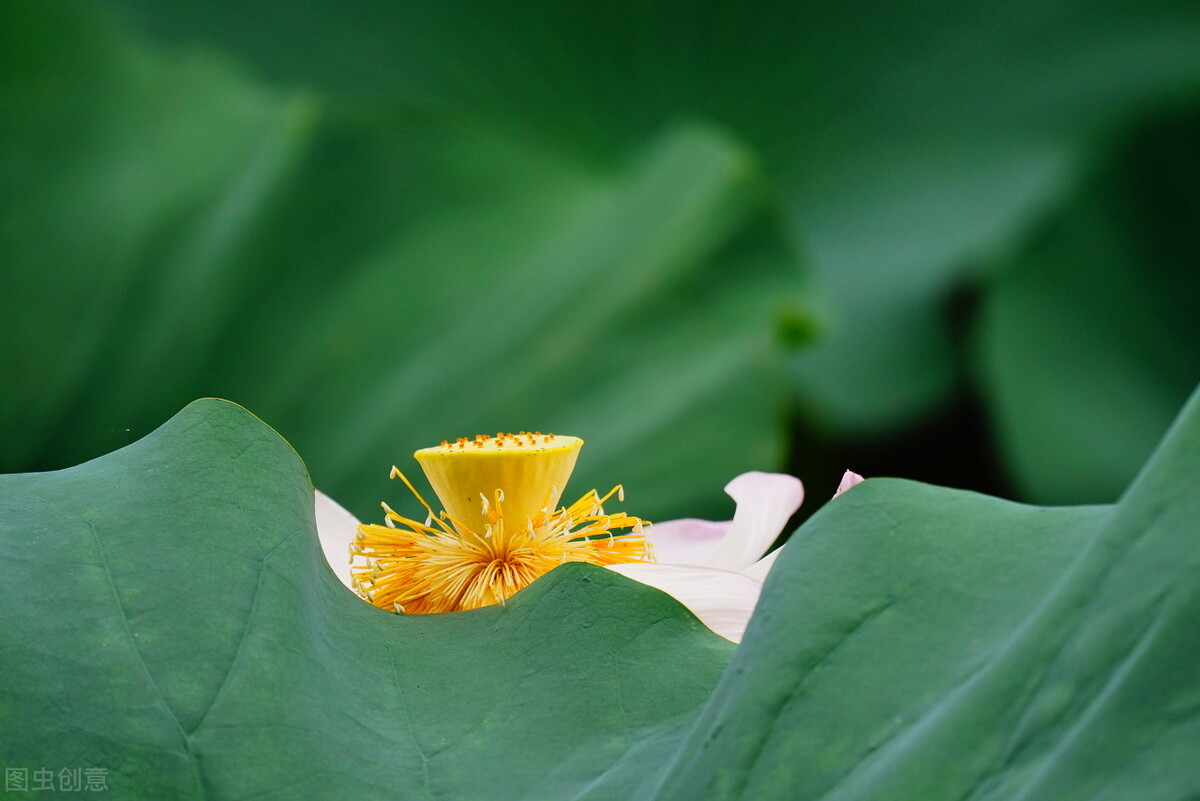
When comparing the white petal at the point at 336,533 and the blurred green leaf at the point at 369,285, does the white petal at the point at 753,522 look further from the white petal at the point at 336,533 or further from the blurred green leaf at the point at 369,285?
the blurred green leaf at the point at 369,285

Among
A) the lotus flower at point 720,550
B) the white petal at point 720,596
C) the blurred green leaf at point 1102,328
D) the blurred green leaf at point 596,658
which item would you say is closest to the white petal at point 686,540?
the lotus flower at point 720,550

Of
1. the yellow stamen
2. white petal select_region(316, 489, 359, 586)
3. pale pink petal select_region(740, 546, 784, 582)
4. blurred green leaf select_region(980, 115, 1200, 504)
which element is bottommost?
white petal select_region(316, 489, 359, 586)

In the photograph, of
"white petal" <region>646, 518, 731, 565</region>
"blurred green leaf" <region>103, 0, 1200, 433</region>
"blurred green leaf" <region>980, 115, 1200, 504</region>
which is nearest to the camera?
"white petal" <region>646, 518, 731, 565</region>

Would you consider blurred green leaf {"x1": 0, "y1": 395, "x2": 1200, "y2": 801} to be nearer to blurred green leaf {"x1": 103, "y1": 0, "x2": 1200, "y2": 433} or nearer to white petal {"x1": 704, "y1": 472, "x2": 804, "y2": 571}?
white petal {"x1": 704, "y1": 472, "x2": 804, "y2": 571}

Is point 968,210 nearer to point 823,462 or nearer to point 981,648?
point 823,462

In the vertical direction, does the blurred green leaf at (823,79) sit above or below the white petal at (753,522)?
above

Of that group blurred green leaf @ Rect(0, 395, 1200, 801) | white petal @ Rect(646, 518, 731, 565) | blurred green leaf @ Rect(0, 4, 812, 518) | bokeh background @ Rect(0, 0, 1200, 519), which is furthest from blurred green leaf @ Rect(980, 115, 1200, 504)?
blurred green leaf @ Rect(0, 395, 1200, 801)

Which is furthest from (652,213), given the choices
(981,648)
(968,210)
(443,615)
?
(981,648)
